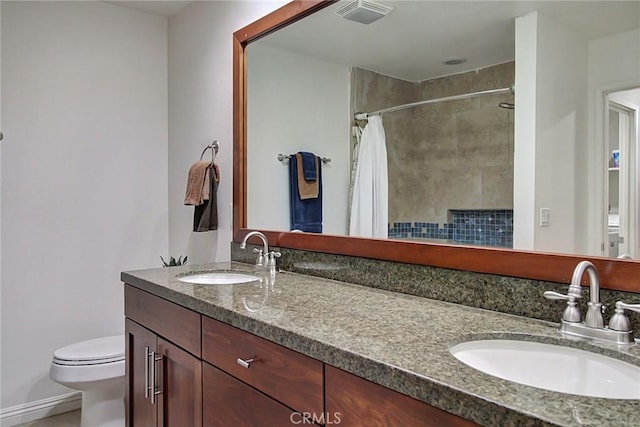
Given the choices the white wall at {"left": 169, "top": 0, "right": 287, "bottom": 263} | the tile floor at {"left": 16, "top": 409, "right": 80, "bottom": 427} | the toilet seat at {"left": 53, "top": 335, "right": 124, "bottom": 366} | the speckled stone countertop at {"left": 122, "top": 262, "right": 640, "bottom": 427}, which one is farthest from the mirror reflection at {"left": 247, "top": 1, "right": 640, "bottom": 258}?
the tile floor at {"left": 16, "top": 409, "right": 80, "bottom": 427}

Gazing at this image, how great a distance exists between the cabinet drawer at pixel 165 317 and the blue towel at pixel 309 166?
796 mm

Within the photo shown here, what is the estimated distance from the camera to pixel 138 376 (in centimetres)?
184

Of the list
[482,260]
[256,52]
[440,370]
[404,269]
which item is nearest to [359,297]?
[404,269]

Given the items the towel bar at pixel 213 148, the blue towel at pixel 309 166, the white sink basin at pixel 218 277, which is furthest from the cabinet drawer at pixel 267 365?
the towel bar at pixel 213 148

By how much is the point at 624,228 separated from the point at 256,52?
1819 mm

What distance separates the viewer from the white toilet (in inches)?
86.7

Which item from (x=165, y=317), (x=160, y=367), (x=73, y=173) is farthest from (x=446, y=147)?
(x=73, y=173)

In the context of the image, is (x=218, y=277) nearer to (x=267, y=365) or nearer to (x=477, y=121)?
(x=267, y=365)

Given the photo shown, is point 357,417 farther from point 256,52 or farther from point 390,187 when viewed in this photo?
point 256,52

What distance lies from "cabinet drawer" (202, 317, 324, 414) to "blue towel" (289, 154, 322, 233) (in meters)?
0.72

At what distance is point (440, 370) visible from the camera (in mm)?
771

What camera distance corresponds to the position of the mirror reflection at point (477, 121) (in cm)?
106

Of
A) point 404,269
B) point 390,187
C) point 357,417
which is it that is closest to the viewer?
point 357,417

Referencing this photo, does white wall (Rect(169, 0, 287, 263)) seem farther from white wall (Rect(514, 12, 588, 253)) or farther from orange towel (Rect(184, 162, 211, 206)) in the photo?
white wall (Rect(514, 12, 588, 253))
